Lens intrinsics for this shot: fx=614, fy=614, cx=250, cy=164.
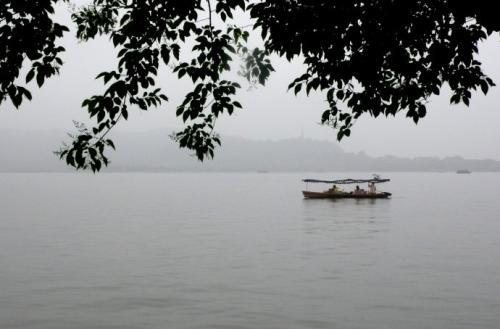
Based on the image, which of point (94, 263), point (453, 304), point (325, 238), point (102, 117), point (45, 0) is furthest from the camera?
point (325, 238)

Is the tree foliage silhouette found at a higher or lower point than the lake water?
higher

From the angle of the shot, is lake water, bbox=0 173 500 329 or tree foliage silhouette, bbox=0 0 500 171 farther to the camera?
lake water, bbox=0 173 500 329

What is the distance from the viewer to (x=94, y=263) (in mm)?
30625

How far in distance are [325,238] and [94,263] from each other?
61.7 ft

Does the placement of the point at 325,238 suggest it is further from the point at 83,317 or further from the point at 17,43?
the point at 17,43

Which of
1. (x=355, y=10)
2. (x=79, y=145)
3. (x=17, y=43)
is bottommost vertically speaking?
(x=79, y=145)

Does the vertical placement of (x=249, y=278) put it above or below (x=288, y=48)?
below

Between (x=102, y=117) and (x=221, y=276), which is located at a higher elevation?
(x=102, y=117)

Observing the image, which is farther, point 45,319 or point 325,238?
point 325,238

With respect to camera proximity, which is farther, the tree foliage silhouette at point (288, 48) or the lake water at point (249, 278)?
the lake water at point (249, 278)

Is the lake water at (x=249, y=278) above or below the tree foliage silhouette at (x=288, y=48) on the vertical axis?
below

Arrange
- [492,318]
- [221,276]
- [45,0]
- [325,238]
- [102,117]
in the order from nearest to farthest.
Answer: [45,0] → [102,117] → [492,318] → [221,276] → [325,238]

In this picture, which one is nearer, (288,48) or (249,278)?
(288,48)

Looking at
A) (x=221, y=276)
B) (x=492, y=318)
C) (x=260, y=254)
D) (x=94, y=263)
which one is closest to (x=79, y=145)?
(x=492, y=318)
